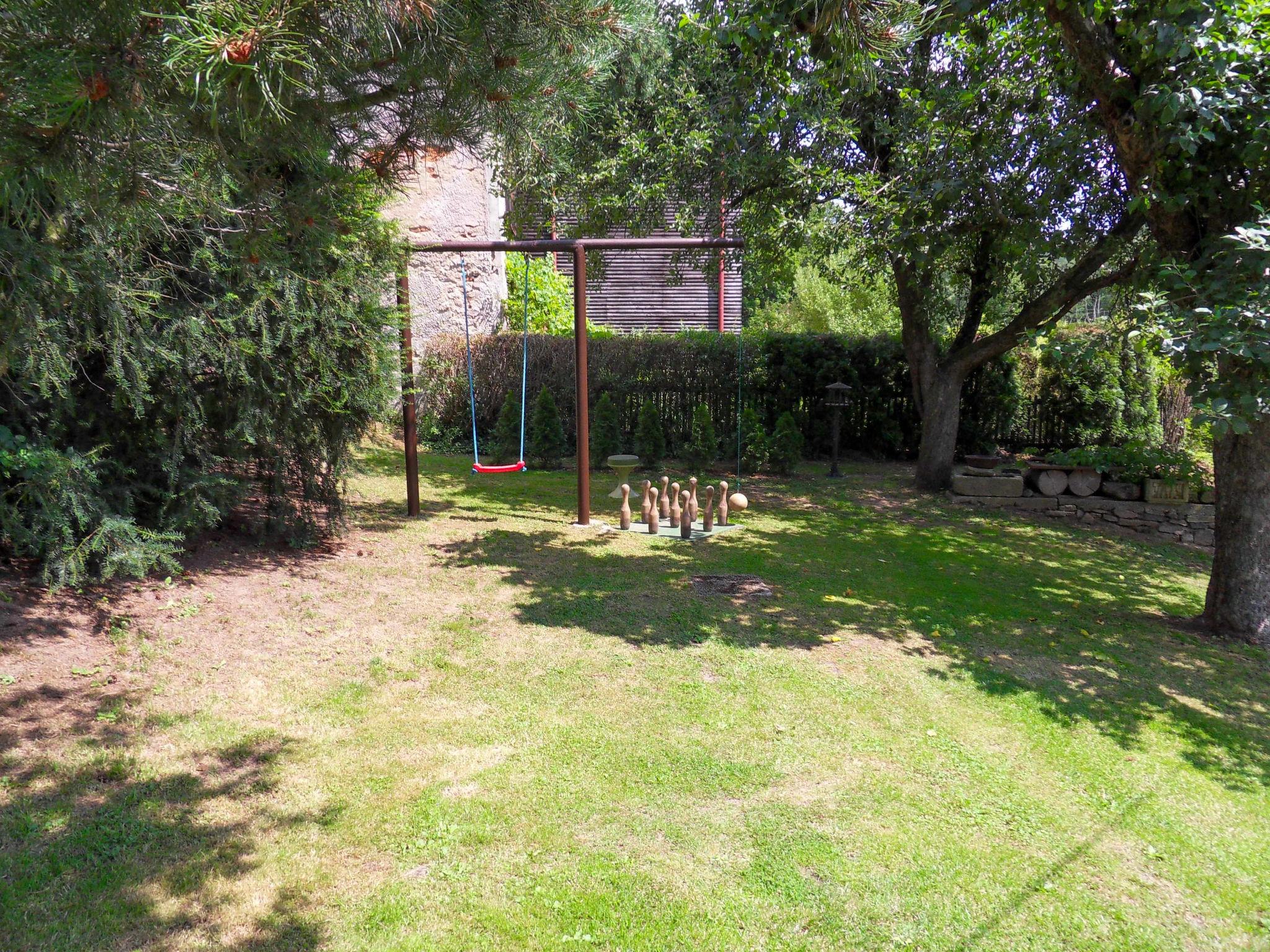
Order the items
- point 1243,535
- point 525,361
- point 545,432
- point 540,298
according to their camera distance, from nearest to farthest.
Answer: point 1243,535 < point 525,361 < point 545,432 < point 540,298

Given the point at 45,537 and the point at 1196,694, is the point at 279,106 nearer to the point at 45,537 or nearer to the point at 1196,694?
the point at 45,537

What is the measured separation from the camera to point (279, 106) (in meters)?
2.27

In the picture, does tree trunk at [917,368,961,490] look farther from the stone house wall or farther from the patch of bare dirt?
the stone house wall

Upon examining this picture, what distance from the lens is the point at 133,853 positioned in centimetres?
298

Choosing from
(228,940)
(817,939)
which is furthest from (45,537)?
(817,939)

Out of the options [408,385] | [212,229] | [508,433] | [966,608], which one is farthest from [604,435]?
[212,229]

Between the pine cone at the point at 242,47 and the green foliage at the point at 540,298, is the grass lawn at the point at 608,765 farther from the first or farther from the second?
the green foliage at the point at 540,298

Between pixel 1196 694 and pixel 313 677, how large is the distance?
5017 mm

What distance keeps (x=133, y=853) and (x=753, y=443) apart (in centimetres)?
913

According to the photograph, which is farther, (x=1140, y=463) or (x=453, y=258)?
(x=453, y=258)

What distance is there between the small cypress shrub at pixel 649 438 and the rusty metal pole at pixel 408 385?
3824 millimetres

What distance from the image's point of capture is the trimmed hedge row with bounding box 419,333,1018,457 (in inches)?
480

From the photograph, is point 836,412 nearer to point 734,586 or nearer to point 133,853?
point 734,586

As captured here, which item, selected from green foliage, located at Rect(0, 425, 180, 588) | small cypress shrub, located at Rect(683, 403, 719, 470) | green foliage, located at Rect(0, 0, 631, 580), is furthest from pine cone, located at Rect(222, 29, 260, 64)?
small cypress shrub, located at Rect(683, 403, 719, 470)
